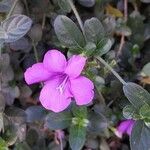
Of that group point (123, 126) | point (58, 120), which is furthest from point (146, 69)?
point (58, 120)

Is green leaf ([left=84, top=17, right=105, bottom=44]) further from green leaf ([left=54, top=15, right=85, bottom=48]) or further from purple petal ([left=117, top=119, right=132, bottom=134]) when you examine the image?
purple petal ([left=117, top=119, right=132, bottom=134])

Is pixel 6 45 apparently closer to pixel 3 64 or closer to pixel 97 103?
pixel 3 64

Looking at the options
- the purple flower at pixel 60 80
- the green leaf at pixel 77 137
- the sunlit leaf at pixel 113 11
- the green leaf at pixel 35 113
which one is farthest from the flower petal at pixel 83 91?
the sunlit leaf at pixel 113 11

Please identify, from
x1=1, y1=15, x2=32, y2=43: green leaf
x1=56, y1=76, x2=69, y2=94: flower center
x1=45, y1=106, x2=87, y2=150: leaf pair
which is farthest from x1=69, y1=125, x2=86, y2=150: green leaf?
x1=1, y1=15, x2=32, y2=43: green leaf

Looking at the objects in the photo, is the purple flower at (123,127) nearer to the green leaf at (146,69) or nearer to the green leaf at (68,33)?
the green leaf at (146,69)

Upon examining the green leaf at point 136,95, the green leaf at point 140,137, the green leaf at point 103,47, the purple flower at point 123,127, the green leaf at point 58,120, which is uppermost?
the green leaf at point 103,47

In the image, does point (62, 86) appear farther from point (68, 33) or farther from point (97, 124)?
point (97, 124)

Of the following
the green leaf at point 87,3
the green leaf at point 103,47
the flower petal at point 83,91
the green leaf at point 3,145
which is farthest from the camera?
the green leaf at point 87,3
